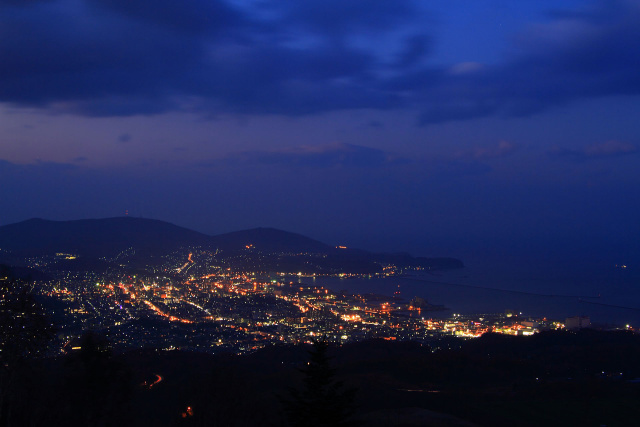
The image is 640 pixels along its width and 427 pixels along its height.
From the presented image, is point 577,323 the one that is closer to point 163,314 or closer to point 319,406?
point 163,314

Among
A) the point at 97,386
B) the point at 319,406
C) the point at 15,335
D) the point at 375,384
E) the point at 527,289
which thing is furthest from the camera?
the point at 527,289

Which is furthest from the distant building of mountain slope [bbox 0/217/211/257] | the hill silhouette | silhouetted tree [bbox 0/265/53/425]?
mountain slope [bbox 0/217/211/257]

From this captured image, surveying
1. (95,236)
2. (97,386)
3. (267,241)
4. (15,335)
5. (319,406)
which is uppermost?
(267,241)

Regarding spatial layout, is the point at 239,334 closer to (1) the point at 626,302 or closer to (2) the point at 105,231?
(1) the point at 626,302

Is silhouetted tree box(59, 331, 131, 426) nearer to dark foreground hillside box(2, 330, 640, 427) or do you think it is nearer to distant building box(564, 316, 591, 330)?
dark foreground hillside box(2, 330, 640, 427)

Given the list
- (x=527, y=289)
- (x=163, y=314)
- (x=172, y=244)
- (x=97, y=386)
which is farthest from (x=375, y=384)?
(x=172, y=244)

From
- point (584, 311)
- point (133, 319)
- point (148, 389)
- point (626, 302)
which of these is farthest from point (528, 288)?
point (148, 389)
